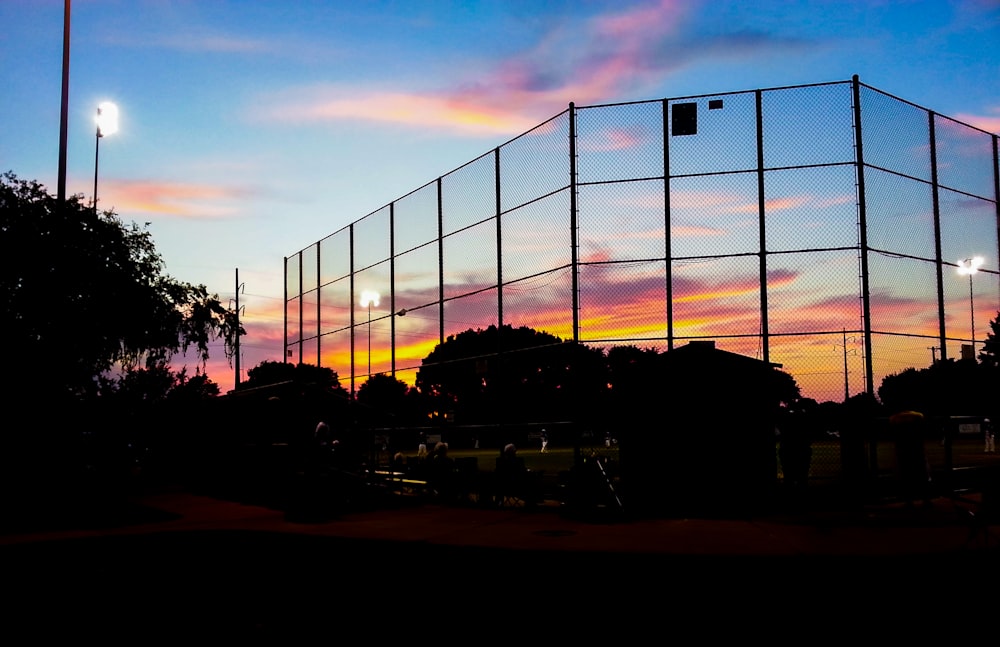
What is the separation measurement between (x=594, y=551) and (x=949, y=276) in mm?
12768

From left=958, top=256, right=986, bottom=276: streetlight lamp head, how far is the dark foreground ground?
633cm

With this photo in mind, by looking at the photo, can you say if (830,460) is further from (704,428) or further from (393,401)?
(704,428)

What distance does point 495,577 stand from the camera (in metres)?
9.99

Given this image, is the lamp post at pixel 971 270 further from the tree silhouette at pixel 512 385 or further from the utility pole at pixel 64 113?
the utility pole at pixel 64 113

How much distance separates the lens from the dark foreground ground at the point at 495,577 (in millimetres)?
7320

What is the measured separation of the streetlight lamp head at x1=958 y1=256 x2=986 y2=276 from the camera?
2064 centimetres

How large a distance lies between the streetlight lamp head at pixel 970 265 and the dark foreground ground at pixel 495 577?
20.8ft

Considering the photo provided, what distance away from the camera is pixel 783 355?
1719cm

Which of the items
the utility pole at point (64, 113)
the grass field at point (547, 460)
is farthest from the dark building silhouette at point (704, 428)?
the utility pole at point (64, 113)

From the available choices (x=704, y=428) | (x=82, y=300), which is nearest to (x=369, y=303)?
(x=82, y=300)

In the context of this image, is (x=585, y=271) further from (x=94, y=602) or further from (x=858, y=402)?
(x=94, y=602)

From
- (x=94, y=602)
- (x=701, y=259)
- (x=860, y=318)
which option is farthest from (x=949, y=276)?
(x=94, y=602)

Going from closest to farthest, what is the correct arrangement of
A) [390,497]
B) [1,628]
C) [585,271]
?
[1,628] → [585,271] → [390,497]

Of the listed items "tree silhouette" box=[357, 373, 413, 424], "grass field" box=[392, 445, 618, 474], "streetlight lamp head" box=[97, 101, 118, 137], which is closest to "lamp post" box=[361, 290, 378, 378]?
"tree silhouette" box=[357, 373, 413, 424]
